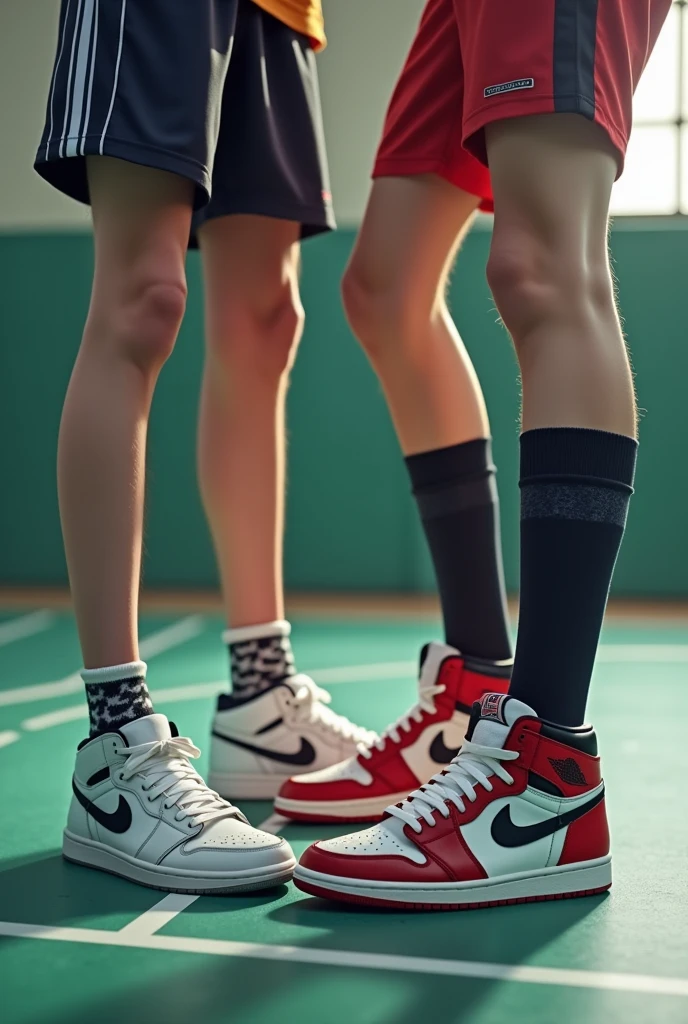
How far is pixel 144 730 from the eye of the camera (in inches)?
45.3

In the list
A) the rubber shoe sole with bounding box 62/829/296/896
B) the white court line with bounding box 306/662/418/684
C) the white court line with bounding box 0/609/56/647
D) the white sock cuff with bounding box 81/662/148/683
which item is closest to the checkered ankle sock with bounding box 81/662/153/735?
the white sock cuff with bounding box 81/662/148/683

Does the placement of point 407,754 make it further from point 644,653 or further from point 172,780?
point 644,653

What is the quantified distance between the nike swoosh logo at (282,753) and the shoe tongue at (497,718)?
1.39ft

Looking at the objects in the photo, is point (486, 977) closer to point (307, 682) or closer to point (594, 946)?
point (594, 946)

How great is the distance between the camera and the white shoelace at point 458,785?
105cm

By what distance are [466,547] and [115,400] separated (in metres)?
0.46

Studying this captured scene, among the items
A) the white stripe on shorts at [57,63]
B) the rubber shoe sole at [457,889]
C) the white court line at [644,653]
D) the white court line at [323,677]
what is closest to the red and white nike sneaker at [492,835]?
the rubber shoe sole at [457,889]

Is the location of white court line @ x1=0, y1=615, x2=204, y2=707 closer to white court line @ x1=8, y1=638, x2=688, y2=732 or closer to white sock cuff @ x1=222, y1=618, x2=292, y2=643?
white court line @ x1=8, y1=638, x2=688, y2=732

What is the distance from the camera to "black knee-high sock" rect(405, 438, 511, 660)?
1.38 m

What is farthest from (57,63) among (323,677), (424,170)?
(323,677)

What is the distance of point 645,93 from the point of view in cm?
493

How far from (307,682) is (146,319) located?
547mm

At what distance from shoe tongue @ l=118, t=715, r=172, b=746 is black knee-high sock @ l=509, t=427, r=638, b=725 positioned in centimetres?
36

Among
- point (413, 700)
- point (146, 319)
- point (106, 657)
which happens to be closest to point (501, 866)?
point (106, 657)
